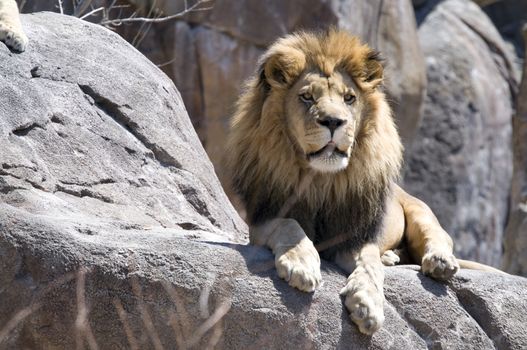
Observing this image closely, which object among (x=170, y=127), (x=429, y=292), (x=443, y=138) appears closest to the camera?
(x=429, y=292)

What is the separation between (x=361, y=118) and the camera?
5.51m

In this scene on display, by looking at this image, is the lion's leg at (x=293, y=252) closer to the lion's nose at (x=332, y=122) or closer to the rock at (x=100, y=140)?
the lion's nose at (x=332, y=122)

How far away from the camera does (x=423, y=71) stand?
1259 centimetres

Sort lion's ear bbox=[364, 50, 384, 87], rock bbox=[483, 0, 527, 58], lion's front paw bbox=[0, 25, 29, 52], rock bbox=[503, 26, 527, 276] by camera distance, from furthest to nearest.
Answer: rock bbox=[483, 0, 527, 58] → rock bbox=[503, 26, 527, 276] → lion's front paw bbox=[0, 25, 29, 52] → lion's ear bbox=[364, 50, 384, 87]

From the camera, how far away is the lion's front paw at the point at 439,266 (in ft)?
17.4

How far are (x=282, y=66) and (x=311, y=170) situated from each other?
1.66 ft

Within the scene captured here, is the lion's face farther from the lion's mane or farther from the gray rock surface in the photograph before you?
the gray rock surface

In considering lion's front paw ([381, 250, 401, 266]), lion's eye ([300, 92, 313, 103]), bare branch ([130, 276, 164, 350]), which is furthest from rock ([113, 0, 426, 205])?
bare branch ([130, 276, 164, 350])

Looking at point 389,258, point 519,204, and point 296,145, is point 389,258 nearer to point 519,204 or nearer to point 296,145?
point 296,145

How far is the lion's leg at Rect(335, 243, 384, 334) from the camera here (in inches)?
190

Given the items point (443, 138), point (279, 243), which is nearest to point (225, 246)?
point (279, 243)

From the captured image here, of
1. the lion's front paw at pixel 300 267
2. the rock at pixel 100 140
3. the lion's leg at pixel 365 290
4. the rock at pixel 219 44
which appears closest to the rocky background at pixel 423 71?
the rock at pixel 219 44

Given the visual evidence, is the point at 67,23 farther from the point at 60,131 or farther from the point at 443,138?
the point at 443,138

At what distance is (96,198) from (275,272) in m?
1.31
